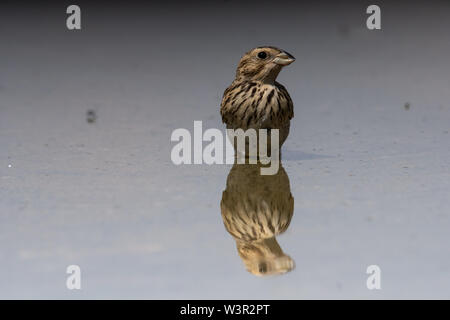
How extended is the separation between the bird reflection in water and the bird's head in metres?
0.70

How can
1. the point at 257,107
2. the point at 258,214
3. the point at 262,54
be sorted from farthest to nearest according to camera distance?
the point at 262,54 → the point at 257,107 → the point at 258,214

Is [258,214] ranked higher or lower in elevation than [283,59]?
lower

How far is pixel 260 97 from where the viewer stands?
24.0ft

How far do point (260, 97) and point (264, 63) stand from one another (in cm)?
28

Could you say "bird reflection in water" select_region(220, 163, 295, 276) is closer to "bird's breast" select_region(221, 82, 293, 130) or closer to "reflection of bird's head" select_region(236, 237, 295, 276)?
"reflection of bird's head" select_region(236, 237, 295, 276)

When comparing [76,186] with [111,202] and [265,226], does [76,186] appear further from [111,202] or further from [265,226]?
[265,226]

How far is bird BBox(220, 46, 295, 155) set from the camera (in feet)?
23.9

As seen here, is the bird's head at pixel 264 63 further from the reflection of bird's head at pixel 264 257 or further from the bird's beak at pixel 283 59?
the reflection of bird's head at pixel 264 257

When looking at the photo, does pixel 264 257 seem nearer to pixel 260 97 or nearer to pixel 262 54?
pixel 260 97

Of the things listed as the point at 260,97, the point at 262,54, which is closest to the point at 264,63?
the point at 262,54

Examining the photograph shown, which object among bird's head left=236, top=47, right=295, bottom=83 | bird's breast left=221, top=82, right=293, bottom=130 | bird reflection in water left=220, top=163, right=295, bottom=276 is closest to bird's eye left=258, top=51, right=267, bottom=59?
bird's head left=236, top=47, right=295, bottom=83

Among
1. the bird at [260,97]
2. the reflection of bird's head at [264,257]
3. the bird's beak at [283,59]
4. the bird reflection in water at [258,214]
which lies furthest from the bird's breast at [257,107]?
the reflection of bird's head at [264,257]

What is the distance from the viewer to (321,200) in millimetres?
6531

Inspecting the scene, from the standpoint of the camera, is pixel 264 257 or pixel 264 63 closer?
pixel 264 257
